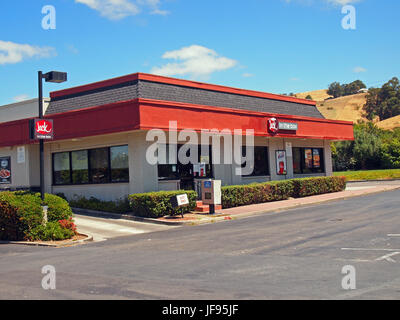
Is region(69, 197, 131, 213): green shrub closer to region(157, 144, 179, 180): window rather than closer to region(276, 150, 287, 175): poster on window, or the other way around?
region(157, 144, 179, 180): window

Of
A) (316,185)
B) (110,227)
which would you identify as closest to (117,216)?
(110,227)

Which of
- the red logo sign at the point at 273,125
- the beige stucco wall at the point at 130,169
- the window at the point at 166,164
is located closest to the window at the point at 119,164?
the beige stucco wall at the point at 130,169

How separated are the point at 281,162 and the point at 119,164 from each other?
1057 centimetres

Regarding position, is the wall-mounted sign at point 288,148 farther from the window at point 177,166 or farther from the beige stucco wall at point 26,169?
the beige stucco wall at point 26,169

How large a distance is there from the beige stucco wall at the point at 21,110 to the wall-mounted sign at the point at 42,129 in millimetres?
8570

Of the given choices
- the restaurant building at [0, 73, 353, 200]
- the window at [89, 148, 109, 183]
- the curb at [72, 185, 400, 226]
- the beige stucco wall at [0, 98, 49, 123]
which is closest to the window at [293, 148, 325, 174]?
the restaurant building at [0, 73, 353, 200]

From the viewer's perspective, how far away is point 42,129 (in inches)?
602

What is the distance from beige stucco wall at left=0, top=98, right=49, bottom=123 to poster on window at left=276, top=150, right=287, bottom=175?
1339 cm

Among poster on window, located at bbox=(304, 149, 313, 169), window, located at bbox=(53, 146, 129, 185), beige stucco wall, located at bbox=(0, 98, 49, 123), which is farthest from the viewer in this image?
poster on window, located at bbox=(304, 149, 313, 169)

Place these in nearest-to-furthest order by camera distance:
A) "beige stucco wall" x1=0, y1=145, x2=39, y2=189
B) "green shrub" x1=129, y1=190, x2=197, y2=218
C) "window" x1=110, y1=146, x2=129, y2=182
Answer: "green shrub" x1=129, y1=190, x2=197, y2=218 < "window" x1=110, y1=146, x2=129, y2=182 < "beige stucco wall" x1=0, y1=145, x2=39, y2=189

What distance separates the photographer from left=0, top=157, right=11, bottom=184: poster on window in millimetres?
25219

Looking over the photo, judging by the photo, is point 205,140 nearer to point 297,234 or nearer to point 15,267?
point 297,234

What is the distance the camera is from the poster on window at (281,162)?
26812mm

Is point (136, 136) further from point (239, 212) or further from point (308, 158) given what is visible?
point (308, 158)
